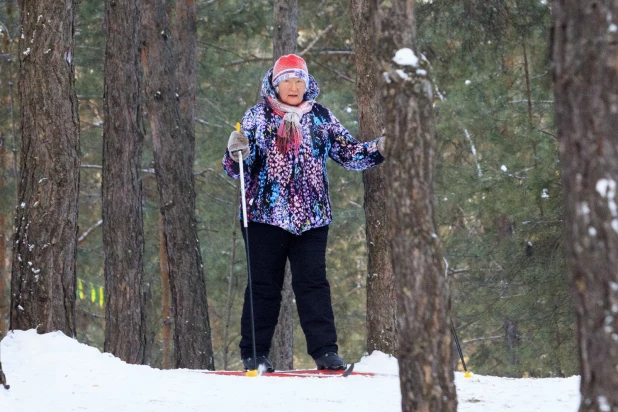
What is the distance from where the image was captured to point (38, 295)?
5.50 m

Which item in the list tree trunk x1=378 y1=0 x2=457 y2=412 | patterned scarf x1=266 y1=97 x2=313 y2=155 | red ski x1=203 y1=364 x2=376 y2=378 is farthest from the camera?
patterned scarf x1=266 y1=97 x2=313 y2=155

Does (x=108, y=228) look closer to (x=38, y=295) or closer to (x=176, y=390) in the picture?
(x=38, y=295)

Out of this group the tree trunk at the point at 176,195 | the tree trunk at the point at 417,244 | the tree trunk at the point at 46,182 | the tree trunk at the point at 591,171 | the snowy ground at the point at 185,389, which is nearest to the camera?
the tree trunk at the point at 591,171

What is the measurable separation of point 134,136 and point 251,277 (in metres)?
4.31

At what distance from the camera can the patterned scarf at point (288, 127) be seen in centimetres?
567

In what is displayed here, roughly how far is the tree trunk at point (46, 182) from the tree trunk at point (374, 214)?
193cm

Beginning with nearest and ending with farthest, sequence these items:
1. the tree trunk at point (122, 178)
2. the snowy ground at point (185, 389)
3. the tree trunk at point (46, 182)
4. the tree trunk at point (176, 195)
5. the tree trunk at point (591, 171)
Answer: the tree trunk at point (591, 171) < the snowy ground at point (185, 389) < the tree trunk at point (46, 182) < the tree trunk at point (122, 178) < the tree trunk at point (176, 195)

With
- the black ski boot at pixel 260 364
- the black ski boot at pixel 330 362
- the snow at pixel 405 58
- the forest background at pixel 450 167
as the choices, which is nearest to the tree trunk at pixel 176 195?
the forest background at pixel 450 167

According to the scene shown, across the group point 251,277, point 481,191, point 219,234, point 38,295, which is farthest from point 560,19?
point 219,234

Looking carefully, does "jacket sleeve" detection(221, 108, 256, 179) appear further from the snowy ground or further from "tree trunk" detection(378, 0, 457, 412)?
"tree trunk" detection(378, 0, 457, 412)

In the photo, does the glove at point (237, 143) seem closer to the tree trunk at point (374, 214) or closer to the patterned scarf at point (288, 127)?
the patterned scarf at point (288, 127)

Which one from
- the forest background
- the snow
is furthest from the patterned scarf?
the snow

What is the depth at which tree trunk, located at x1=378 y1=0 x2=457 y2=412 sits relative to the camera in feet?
9.78

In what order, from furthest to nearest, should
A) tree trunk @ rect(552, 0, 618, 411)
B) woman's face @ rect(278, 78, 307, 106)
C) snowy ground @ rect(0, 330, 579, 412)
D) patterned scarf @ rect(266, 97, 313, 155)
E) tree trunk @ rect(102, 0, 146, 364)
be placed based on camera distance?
tree trunk @ rect(102, 0, 146, 364)
woman's face @ rect(278, 78, 307, 106)
patterned scarf @ rect(266, 97, 313, 155)
snowy ground @ rect(0, 330, 579, 412)
tree trunk @ rect(552, 0, 618, 411)
